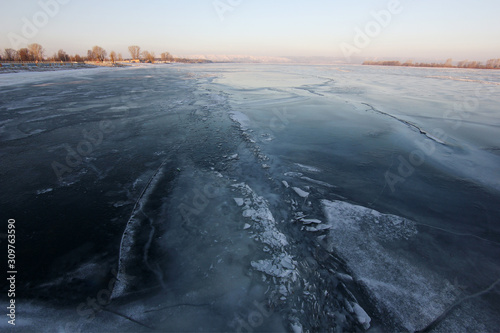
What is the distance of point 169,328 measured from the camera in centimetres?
190

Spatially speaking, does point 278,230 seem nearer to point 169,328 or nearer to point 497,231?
point 169,328

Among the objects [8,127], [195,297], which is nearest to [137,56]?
[8,127]

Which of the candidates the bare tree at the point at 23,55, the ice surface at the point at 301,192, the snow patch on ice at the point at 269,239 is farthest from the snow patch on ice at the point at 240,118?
the bare tree at the point at 23,55

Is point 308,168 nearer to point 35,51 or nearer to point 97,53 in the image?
point 35,51

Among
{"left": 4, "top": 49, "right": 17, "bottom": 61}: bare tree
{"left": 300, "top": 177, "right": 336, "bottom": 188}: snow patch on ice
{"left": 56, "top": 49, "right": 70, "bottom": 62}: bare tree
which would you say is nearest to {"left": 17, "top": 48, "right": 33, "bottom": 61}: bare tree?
{"left": 4, "top": 49, "right": 17, "bottom": 61}: bare tree

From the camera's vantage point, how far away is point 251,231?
2979 millimetres

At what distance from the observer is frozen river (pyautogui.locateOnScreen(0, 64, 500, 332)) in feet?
6.72

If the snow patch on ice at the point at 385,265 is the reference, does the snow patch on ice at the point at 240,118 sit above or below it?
above

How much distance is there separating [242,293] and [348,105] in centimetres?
1084

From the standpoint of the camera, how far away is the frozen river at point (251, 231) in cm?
205

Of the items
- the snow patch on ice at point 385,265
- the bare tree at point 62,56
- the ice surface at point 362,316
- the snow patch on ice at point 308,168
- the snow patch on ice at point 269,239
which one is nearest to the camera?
the ice surface at point 362,316

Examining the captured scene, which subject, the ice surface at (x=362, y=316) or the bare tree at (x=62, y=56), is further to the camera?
the bare tree at (x=62, y=56)

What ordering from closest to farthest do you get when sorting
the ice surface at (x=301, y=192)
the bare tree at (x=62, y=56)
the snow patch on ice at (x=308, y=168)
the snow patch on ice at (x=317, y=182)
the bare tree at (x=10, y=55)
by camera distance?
1. the ice surface at (x=301, y=192)
2. the snow patch on ice at (x=317, y=182)
3. the snow patch on ice at (x=308, y=168)
4. the bare tree at (x=10, y=55)
5. the bare tree at (x=62, y=56)

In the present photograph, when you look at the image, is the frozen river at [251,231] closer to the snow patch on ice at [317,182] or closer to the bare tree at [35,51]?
the snow patch on ice at [317,182]
